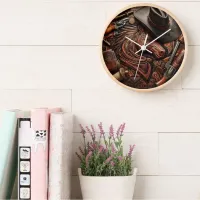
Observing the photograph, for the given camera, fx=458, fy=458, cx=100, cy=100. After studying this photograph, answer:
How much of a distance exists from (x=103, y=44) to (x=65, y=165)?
0.39 meters

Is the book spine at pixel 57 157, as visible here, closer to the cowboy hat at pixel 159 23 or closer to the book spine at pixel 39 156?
the book spine at pixel 39 156

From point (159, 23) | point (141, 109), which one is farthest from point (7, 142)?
point (159, 23)

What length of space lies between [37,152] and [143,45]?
465 millimetres


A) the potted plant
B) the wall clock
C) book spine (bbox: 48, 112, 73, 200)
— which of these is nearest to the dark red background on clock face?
the wall clock

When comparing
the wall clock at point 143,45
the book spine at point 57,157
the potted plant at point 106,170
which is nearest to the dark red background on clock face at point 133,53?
the wall clock at point 143,45

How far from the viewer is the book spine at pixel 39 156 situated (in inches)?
45.4

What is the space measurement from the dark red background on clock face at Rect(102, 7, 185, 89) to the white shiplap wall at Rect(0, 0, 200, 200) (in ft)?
0.16

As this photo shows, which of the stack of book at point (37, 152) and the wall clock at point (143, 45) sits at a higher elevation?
the wall clock at point (143, 45)

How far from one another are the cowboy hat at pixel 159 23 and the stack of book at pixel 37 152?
1.33 ft

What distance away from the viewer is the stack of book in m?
1.16

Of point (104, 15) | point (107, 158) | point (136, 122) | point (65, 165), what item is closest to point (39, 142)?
point (65, 165)

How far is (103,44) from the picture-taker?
4.50 ft

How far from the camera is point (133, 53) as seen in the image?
1374 millimetres

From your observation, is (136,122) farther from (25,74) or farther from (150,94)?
(25,74)
